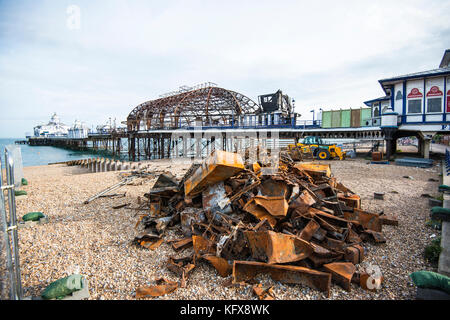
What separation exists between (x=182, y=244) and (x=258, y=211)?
6.48 ft

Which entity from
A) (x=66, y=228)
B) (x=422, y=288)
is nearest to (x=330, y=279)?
(x=422, y=288)

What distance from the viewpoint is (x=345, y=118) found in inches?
953

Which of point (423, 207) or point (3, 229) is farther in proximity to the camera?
point (423, 207)

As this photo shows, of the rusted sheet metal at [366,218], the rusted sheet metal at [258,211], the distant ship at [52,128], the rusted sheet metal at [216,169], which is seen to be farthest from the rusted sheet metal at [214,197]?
the distant ship at [52,128]

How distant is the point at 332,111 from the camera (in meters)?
24.6

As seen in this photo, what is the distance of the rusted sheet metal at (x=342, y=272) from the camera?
3689mm

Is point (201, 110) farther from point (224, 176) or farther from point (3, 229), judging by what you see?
point (3, 229)

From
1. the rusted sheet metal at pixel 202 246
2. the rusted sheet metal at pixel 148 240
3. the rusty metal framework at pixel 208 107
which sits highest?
the rusty metal framework at pixel 208 107

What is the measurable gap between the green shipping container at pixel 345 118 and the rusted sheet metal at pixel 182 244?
24.4 meters

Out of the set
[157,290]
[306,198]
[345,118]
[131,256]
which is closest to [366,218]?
[306,198]

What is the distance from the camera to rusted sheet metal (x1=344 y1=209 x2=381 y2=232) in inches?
220

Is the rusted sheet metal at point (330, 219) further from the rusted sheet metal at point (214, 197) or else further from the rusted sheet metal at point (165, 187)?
the rusted sheet metal at point (165, 187)
